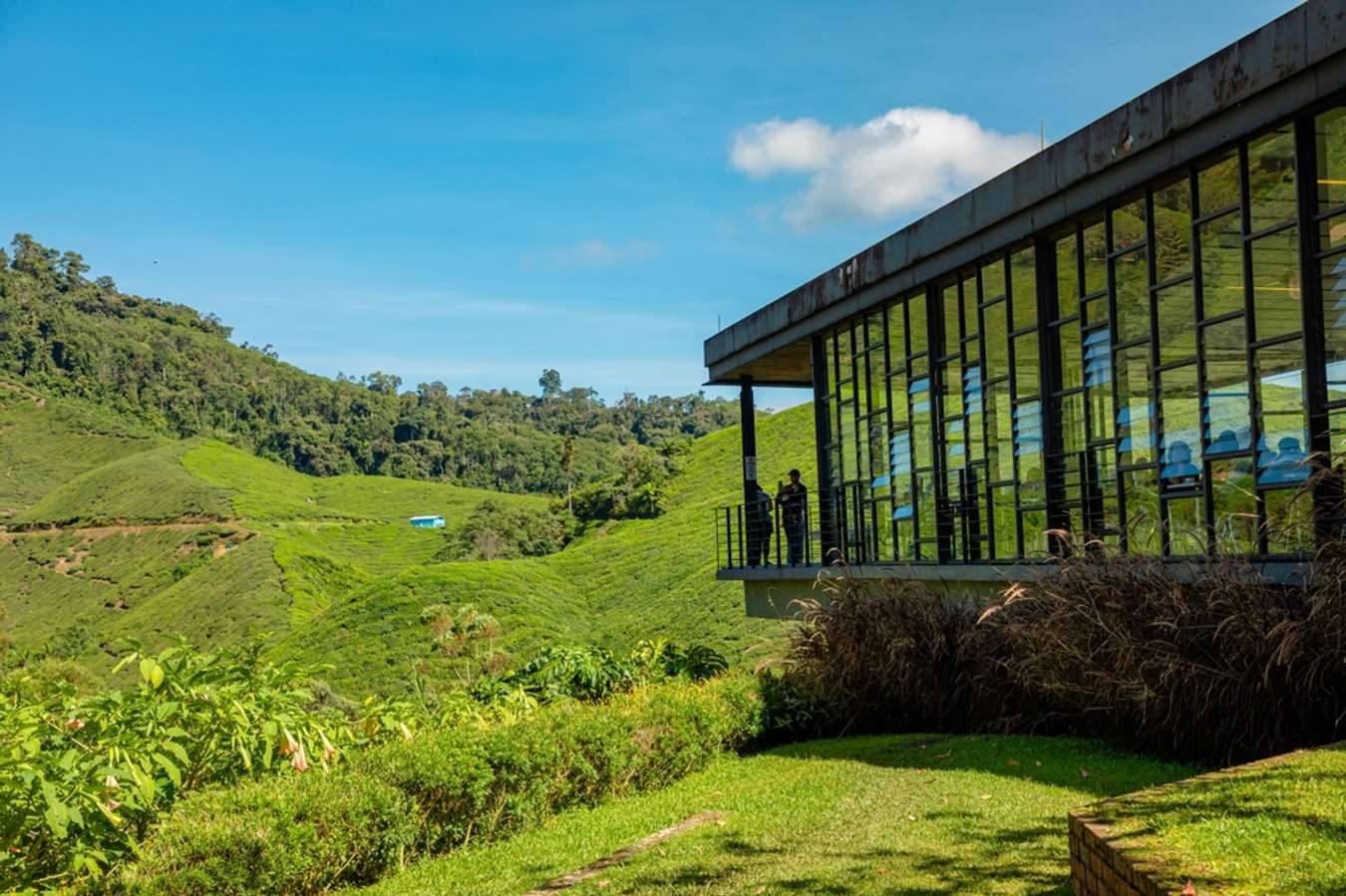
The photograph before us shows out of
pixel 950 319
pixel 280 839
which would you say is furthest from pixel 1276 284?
pixel 280 839

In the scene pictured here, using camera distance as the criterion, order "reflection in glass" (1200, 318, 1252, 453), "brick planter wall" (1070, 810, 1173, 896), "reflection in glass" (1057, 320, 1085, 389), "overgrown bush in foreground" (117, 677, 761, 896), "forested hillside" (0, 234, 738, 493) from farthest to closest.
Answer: "forested hillside" (0, 234, 738, 493)
"reflection in glass" (1057, 320, 1085, 389)
"reflection in glass" (1200, 318, 1252, 453)
"overgrown bush in foreground" (117, 677, 761, 896)
"brick planter wall" (1070, 810, 1173, 896)

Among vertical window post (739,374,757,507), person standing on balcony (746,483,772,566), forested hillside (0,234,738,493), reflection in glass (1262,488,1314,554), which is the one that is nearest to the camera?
reflection in glass (1262,488,1314,554)

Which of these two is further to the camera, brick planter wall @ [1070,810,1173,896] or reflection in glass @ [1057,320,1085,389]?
reflection in glass @ [1057,320,1085,389]

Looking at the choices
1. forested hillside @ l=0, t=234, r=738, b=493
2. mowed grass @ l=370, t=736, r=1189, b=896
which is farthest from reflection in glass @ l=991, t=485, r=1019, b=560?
forested hillside @ l=0, t=234, r=738, b=493

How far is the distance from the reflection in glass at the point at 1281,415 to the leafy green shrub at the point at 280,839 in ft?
20.3

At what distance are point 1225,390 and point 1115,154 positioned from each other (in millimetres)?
2183

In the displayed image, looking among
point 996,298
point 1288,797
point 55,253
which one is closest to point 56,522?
point 55,253

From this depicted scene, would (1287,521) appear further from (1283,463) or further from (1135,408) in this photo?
(1135,408)

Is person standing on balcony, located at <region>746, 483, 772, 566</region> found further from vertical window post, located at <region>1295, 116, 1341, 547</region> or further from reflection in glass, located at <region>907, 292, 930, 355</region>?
vertical window post, located at <region>1295, 116, 1341, 547</region>

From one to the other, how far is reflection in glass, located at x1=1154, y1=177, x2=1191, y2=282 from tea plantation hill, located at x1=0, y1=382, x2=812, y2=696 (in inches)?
969

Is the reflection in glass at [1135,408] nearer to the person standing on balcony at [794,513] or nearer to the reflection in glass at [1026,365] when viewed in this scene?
the reflection in glass at [1026,365]

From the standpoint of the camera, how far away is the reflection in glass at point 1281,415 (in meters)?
8.92

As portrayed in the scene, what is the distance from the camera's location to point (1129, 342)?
1082cm

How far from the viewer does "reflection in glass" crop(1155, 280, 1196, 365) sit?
10102 millimetres
